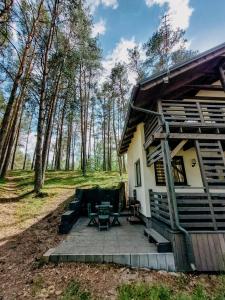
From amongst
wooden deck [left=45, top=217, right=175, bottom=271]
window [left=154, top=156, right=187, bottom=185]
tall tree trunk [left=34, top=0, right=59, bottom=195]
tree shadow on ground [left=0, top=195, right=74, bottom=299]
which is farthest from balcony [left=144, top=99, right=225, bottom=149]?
tall tree trunk [left=34, top=0, right=59, bottom=195]

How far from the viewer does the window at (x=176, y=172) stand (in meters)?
7.25

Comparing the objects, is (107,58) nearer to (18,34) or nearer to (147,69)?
(147,69)

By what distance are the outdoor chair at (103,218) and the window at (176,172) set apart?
2310 mm

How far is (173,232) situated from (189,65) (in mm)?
5128

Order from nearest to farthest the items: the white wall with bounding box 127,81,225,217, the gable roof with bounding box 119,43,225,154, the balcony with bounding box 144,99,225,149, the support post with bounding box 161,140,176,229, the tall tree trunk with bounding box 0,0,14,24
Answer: the support post with bounding box 161,140,176,229 < the balcony with bounding box 144,99,225,149 < the gable roof with bounding box 119,43,225,154 < the white wall with bounding box 127,81,225,217 < the tall tree trunk with bounding box 0,0,14,24

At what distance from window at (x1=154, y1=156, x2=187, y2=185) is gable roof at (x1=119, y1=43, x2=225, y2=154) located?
2.21 m

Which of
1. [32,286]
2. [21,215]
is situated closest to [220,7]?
[32,286]

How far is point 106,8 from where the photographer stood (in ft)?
34.8

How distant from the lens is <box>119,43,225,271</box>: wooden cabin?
438 centimetres

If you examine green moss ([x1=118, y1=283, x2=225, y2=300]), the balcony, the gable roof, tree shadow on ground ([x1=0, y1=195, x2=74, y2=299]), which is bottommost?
green moss ([x1=118, y1=283, x2=225, y2=300])

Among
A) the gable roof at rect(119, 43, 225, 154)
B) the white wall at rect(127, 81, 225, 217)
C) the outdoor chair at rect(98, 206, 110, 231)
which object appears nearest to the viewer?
the gable roof at rect(119, 43, 225, 154)

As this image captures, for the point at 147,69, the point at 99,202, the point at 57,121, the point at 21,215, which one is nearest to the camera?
the point at 21,215

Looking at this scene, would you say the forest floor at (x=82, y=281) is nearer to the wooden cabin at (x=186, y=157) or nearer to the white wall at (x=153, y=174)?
the wooden cabin at (x=186, y=157)

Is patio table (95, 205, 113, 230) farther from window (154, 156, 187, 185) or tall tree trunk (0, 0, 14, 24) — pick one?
tall tree trunk (0, 0, 14, 24)
